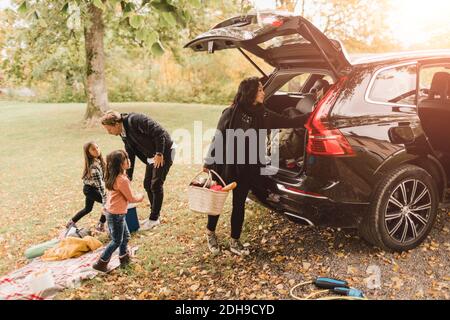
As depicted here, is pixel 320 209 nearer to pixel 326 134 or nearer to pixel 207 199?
pixel 326 134

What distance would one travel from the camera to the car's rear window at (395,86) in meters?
3.92

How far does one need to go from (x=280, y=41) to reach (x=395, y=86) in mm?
1441

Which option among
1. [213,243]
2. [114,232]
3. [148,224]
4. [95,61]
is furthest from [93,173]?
[95,61]

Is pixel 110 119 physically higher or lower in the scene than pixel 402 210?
higher

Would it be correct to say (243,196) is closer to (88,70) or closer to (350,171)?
(350,171)

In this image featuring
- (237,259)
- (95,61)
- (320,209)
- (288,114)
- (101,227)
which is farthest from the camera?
(95,61)

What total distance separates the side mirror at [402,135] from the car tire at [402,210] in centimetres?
27

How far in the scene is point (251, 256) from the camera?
466 centimetres

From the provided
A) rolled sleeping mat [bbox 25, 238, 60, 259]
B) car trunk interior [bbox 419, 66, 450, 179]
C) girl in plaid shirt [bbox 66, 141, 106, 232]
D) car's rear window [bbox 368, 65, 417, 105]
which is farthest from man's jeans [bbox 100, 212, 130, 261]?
car trunk interior [bbox 419, 66, 450, 179]

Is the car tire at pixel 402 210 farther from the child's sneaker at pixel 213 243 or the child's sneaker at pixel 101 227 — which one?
the child's sneaker at pixel 101 227

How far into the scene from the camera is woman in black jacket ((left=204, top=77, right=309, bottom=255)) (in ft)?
14.2

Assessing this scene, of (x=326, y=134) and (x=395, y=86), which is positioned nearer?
(x=326, y=134)

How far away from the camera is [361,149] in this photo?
12.5ft

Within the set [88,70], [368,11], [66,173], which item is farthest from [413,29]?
[66,173]
